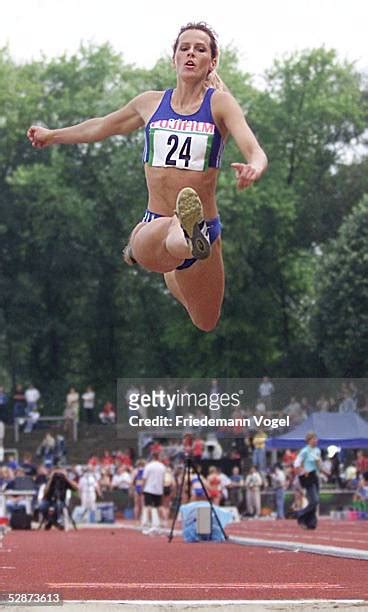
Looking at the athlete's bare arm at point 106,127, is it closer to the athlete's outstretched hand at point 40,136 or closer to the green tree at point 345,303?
the athlete's outstretched hand at point 40,136

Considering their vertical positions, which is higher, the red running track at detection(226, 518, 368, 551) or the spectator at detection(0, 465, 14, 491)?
the spectator at detection(0, 465, 14, 491)

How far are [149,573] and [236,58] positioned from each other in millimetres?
42207

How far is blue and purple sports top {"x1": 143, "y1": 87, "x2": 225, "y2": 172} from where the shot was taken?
761 cm

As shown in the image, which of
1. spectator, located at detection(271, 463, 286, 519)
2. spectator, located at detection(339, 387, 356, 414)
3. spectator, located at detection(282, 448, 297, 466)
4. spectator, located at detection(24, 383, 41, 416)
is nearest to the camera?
spectator, located at detection(339, 387, 356, 414)

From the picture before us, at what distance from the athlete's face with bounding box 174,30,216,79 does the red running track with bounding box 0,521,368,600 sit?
2.98 meters

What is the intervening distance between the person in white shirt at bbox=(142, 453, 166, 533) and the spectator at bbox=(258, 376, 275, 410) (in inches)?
618

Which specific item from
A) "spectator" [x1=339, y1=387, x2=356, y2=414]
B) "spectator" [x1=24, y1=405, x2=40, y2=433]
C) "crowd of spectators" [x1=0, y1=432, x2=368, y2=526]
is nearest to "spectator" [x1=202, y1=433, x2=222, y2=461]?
"crowd of spectators" [x1=0, y1=432, x2=368, y2=526]

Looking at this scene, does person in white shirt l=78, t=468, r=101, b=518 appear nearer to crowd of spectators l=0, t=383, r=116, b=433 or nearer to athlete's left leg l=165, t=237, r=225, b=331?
crowd of spectators l=0, t=383, r=116, b=433


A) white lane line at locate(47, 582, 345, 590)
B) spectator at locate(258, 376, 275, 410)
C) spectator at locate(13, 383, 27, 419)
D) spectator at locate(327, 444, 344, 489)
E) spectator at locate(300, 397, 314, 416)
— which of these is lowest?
white lane line at locate(47, 582, 345, 590)

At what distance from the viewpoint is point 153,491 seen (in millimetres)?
26984

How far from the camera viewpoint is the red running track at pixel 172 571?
9.00 metres

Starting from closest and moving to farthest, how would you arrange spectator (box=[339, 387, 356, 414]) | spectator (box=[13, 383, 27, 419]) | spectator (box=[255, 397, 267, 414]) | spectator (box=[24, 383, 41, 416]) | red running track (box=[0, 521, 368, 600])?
red running track (box=[0, 521, 368, 600]), spectator (box=[255, 397, 267, 414]), spectator (box=[339, 387, 356, 414]), spectator (box=[24, 383, 41, 416]), spectator (box=[13, 383, 27, 419])

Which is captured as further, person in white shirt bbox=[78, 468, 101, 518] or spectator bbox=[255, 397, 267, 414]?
person in white shirt bbox=[78, 468, 101, 518]

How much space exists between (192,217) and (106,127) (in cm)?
97
